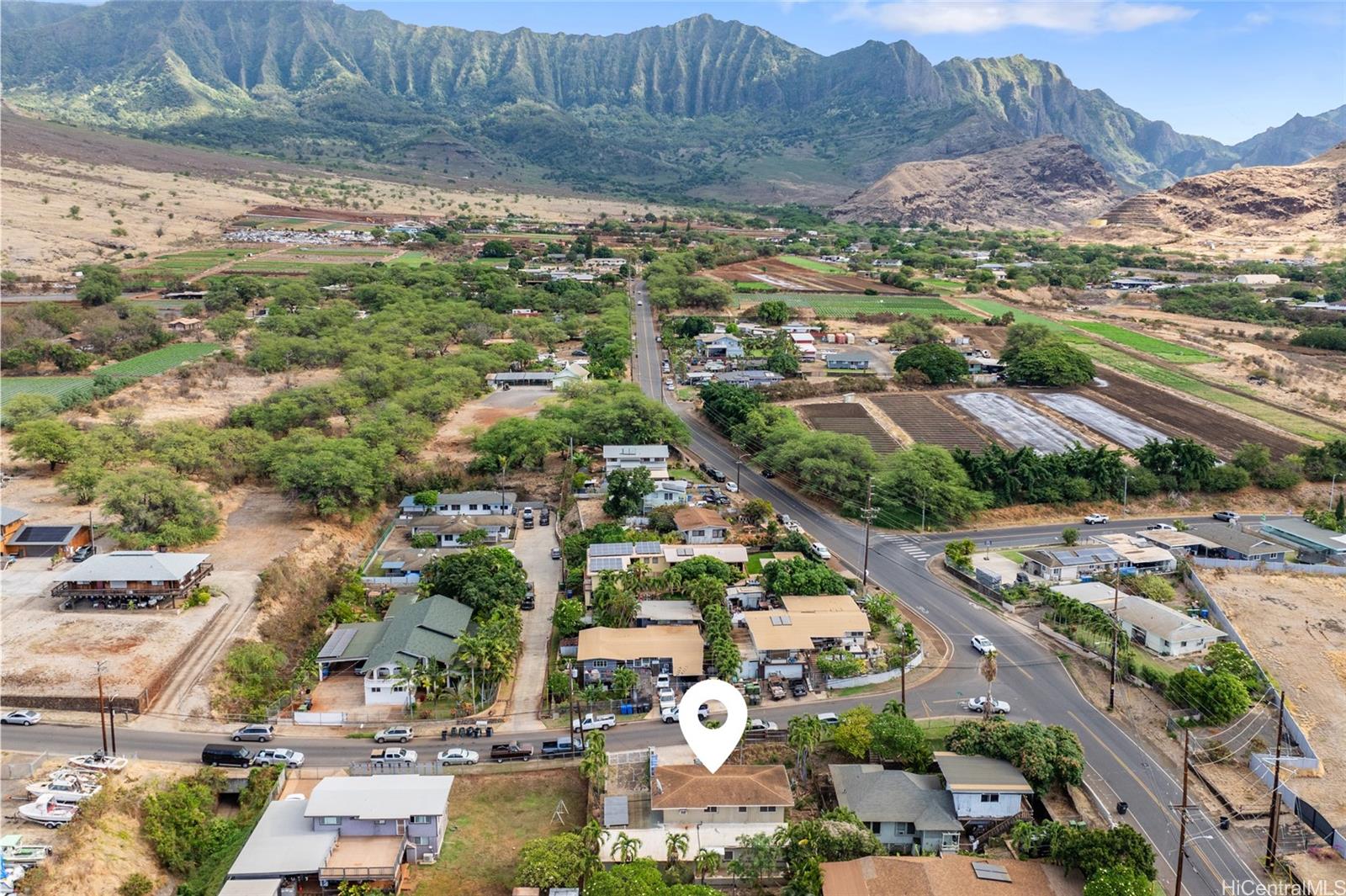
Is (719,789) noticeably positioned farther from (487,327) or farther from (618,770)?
(487,327)

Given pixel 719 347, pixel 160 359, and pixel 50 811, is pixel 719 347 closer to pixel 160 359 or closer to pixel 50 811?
pixel 160 359

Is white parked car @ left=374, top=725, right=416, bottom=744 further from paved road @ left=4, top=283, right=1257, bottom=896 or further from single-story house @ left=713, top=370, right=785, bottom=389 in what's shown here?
single-story house @ left=713, top=370, right=785, bottom=389

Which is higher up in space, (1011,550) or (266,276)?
(266,276)

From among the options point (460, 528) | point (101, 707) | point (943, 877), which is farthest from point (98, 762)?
point (943, 877)

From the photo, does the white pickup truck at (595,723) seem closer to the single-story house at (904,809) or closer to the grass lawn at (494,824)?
the grass lawn at (494,824)

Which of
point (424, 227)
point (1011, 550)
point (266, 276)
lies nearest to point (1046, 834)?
point (1011, 550)
